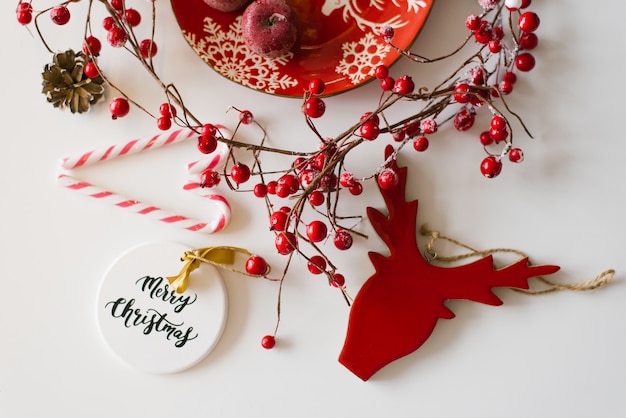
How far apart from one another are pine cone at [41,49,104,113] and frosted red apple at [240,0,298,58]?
1.07 feet

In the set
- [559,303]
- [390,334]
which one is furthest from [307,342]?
[559,303]

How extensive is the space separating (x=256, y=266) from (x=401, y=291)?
284 millimetres

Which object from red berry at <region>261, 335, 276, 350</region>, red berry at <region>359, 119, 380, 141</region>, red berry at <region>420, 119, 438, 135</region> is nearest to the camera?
red berry at <region>359, 119, 380, 141</region>

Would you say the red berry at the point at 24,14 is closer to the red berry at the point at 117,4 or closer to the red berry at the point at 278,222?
the red berry at the point at 117,4

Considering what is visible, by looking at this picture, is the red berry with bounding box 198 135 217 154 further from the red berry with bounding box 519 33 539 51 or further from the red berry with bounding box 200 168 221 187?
the red berry with bounding box 519 33 539 51

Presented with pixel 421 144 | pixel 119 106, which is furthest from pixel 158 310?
pixel 421 144

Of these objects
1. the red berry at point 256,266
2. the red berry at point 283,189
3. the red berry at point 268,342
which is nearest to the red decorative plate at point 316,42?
the red berry at point 283,189

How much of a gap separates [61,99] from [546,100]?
3.15 ft

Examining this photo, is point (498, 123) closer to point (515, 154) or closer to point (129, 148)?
point (515, 154)

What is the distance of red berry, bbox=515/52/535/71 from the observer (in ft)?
3.53

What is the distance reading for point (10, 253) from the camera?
118 centimetres

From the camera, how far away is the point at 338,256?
1149 millimetres

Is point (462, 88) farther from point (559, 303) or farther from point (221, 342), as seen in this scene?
point (221, 342)

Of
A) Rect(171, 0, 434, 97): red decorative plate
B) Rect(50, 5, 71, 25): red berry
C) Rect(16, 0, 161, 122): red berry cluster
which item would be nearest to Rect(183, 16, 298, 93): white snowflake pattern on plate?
Rect(171, 0, 434, 97): red decorative plate
